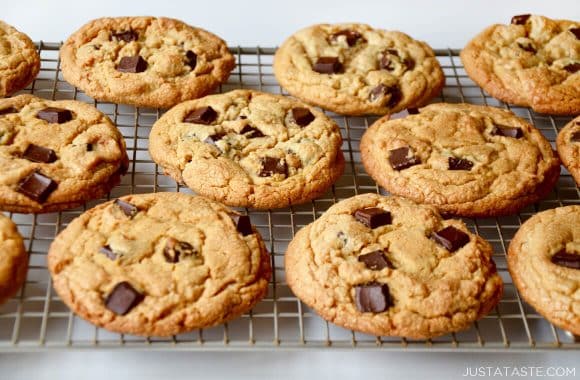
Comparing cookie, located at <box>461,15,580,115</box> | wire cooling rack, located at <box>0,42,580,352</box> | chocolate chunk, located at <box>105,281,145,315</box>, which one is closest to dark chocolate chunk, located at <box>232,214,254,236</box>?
wire cooling rack, located at <box>0,42,580,352</box>

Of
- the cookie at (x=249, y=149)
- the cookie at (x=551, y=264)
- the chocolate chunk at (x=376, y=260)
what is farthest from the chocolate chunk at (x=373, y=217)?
the cookie at (x=551, y=264)

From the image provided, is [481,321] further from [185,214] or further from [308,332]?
[185,214]

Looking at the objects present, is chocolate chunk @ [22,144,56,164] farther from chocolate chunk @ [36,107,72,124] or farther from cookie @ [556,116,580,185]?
cookie @ [556,116,580,185]

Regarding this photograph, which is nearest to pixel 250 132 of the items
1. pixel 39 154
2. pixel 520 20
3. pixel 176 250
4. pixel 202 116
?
pixel 202 116

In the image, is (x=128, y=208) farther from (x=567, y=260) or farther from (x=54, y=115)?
(x=567, y=260)

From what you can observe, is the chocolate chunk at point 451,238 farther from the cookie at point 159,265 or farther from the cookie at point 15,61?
the cookie at point 15,61

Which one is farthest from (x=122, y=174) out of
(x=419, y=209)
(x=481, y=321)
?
(x=481, y=321)

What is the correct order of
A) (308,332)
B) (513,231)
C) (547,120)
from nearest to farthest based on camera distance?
(308,332), (513,231), (547,120)

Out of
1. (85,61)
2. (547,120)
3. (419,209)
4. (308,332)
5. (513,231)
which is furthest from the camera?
(547,120)
